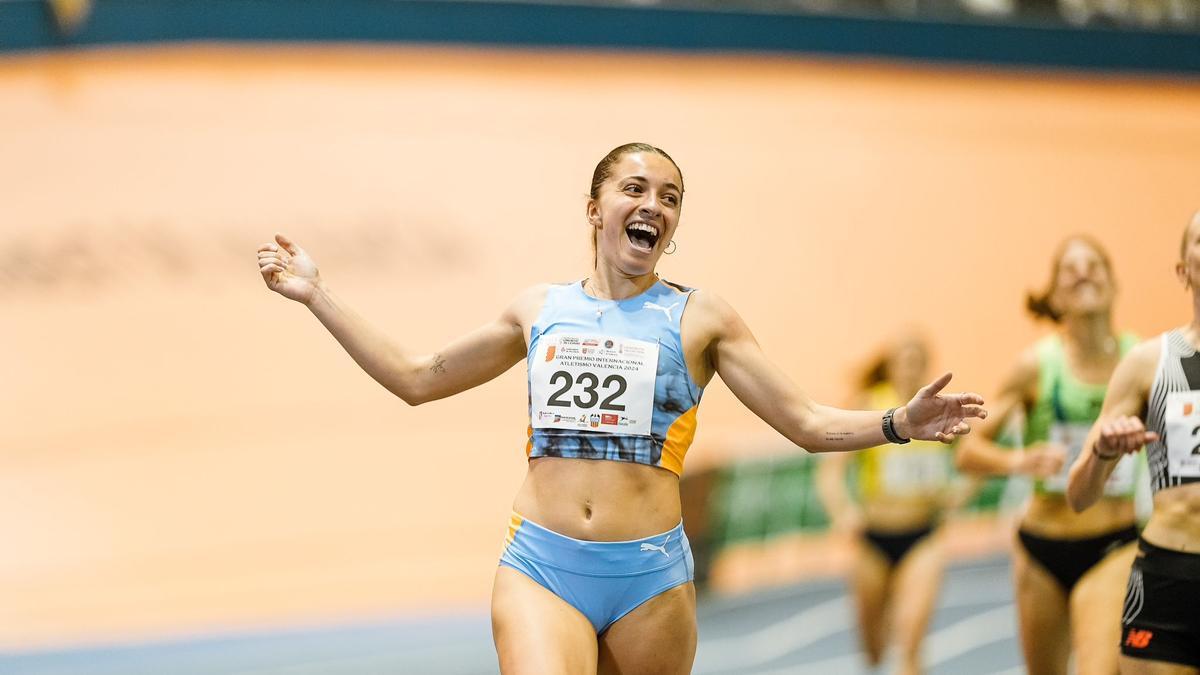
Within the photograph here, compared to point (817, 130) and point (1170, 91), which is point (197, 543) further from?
point (1170, 91)

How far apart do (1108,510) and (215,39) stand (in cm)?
767

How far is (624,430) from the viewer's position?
3.78 metres

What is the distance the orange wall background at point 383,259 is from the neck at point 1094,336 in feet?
16.8

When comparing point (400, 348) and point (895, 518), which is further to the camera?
point (895, 518)

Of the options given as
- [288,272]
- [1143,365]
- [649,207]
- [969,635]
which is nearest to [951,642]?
[969,635]

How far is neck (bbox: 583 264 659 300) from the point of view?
3969mm

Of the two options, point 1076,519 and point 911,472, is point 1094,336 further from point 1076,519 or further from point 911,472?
point 911,472

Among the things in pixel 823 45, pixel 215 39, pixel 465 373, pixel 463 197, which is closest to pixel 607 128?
pixel 463 197

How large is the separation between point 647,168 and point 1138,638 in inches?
76.3

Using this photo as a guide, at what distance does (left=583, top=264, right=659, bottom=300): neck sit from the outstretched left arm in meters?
0.18

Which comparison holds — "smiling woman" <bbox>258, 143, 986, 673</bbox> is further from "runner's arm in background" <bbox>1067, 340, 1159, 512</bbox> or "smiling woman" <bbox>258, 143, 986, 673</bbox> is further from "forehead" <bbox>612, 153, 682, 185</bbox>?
"runner's arm in background" <bbox>1067, 340, 1159, 512</bbox>

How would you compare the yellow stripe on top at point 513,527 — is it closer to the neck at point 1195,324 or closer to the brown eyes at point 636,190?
the brown eyes at point 636,190

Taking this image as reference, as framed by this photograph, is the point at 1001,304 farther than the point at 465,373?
Yes

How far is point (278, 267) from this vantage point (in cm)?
407
